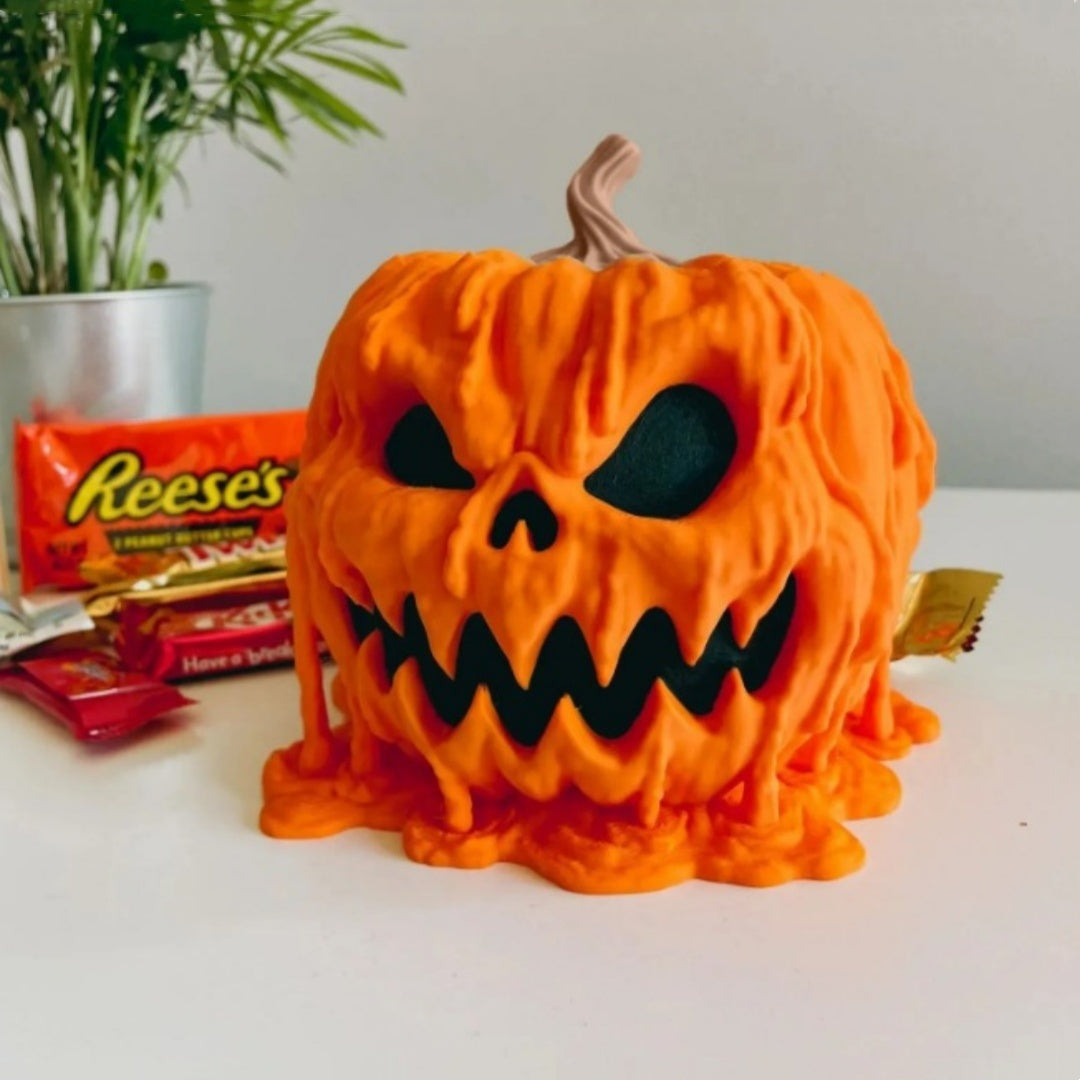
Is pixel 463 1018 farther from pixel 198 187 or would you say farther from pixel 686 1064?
pixel 198 187

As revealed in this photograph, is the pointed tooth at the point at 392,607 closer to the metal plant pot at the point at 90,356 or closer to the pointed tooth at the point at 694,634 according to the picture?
the pointed tooth at the point at 694,634

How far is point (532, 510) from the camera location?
0.59m

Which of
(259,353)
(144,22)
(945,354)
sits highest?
(144,22)

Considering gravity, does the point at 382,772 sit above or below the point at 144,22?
below

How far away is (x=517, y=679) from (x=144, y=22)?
77 cm

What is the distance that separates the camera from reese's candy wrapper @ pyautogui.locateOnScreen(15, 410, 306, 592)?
1062mm

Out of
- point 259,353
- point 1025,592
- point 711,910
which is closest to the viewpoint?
point 711,910

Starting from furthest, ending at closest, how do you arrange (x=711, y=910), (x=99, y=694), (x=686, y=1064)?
(x=99, y=694), (x=711, y=910), (x=686, y=1064)

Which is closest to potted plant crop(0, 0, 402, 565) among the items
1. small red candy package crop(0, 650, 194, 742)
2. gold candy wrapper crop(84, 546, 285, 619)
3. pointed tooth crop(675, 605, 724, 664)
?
gold candy wrapper crop(84, 546, 285, 619)

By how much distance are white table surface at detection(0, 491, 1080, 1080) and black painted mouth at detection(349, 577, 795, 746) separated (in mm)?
78

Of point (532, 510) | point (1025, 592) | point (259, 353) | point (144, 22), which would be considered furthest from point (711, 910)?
point (259, 353)

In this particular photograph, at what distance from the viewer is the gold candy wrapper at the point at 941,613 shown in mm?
818

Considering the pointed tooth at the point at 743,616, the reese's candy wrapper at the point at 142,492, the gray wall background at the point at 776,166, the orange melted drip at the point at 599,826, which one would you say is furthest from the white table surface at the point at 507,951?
the gray wall background at the point at 776,166

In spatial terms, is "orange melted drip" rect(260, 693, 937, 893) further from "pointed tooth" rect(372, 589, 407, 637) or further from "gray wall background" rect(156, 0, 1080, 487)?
"gray wall background" rect(156, 0, 1080, 487)
